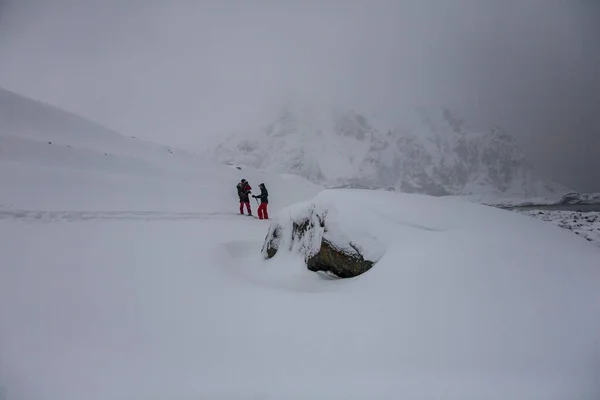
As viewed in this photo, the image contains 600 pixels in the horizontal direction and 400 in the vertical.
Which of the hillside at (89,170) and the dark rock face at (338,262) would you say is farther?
the hillside at (89,170)

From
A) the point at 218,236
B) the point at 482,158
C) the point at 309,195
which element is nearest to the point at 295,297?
the point at 218,236

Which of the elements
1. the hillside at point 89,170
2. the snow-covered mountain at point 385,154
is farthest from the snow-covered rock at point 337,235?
the snow-covered mountain at point 385,154

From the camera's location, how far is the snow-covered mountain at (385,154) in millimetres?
142625

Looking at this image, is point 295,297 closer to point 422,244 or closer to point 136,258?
point 422,244

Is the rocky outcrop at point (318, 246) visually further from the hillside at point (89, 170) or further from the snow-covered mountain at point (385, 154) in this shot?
the snow-covered mountain at point (385, 154)

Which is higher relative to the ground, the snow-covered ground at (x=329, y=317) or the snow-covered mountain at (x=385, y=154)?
the snow-covered mountain at (x=385, y=154)

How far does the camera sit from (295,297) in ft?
13.7

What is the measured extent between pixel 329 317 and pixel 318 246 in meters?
2.64

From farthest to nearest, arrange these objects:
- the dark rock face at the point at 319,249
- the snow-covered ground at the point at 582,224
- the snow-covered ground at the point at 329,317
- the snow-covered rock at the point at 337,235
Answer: the snow-covered ground at the point at 582,224 → the dark rock face at the point at 319,249 → the snow-covered rock at the point at 337,235 → the snow-covered ground at the point at 329,317

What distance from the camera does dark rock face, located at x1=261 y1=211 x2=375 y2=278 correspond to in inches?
206

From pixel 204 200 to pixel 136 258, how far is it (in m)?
14.2

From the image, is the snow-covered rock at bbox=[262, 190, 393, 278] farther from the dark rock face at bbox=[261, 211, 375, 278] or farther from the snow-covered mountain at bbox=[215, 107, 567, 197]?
the snow-covered mountain at bbox=[215, 107, 567, 197]

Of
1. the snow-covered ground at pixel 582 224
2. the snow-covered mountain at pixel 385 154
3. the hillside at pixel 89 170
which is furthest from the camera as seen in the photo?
the snow-covered mountain at pixel 385 154

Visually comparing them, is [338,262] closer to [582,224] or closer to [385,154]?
[582,224]
